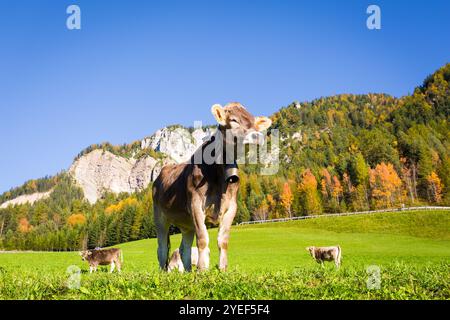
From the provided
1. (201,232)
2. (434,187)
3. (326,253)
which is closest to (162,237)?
(201,232)

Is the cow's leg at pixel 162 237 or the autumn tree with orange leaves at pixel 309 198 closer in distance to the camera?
the cow's leg at pixel 162 237

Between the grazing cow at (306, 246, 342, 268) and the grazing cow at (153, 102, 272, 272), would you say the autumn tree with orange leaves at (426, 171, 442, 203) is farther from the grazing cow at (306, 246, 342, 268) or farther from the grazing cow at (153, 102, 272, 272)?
the grazing cow at (153, 102, 272, 272)

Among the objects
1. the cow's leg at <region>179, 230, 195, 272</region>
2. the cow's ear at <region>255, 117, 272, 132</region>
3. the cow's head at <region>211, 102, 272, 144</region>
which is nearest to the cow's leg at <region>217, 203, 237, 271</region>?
the cow's head at <region>211, 102, 272, 144</region>

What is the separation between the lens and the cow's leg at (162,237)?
32.9ft

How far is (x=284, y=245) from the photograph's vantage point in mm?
62469

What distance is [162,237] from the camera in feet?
33.2

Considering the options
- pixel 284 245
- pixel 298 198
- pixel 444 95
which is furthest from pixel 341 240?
pixel 444 95

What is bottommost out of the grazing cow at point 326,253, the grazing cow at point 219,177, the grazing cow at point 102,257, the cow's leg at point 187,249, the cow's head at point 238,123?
the grazing cow at point 326,253

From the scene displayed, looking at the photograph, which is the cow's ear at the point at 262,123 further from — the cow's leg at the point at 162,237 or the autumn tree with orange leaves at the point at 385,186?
the autumn tree with orange leaves at the point at 385,186

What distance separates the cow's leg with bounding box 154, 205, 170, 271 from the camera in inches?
395

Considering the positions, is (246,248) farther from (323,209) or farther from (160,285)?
(323,209)

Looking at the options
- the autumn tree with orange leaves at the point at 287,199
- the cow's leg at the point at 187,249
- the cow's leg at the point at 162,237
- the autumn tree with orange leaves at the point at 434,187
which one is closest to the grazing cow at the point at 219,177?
the cow's leg at the point at 187,249

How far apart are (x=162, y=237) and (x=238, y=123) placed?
13.9 feet

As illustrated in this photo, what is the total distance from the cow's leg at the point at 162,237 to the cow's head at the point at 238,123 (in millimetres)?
3512
